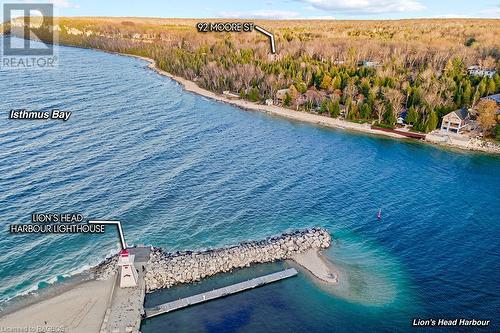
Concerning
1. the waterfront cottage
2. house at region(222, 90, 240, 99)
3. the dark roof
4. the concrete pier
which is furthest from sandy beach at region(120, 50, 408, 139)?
the concrete pier

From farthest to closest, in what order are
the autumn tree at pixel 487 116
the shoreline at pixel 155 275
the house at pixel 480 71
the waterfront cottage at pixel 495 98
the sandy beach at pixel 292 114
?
the house at pixel 480 71 < the sandy beach at pixel 292 114 < the waterfront cottage at pixel 495 98 < the autumn tree at pixel 487 116 < the shoreline at pixel 155 275

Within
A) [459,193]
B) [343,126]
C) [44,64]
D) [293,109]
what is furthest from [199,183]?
[44,64]

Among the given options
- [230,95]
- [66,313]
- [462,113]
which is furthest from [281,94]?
[66,313]

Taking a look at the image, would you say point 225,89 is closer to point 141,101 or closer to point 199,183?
point 141,101

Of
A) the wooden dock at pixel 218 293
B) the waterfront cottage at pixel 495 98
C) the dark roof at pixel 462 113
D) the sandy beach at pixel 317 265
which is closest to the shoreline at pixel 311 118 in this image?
the dark roof at pixel 462 113

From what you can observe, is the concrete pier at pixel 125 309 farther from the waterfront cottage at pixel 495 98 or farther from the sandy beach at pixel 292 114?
the waterfront cottage at pixel 495 98

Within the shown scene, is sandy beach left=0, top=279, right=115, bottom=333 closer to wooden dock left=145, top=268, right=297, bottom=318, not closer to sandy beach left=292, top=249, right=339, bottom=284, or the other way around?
wooden dock left=145, top=268, right=297, bottom=318

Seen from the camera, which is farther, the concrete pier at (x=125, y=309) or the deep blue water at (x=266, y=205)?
the deep blue water at (x=266, y=205)

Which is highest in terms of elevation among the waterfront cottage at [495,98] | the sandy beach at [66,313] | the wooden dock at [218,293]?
the waterfront cottage at [495,98]
